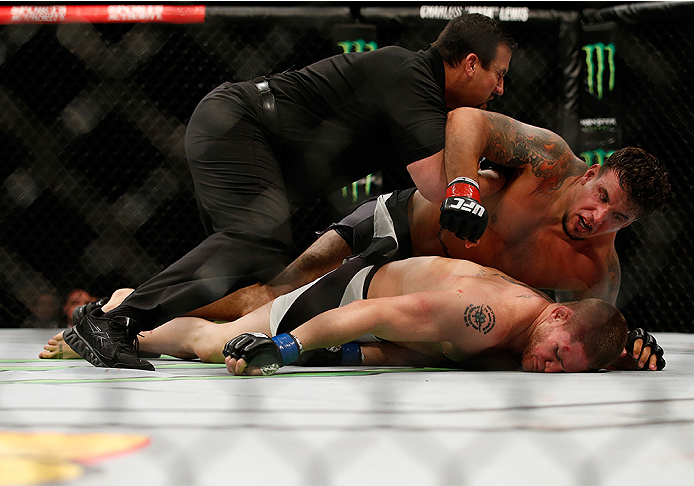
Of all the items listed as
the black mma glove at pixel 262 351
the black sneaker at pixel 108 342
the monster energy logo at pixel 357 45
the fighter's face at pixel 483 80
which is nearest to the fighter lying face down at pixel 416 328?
the black mma glove at pixel 262 351

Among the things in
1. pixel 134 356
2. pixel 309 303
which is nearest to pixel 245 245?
pixel 309 303

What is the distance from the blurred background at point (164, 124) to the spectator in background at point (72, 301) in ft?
0.06

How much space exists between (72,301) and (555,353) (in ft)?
8.45

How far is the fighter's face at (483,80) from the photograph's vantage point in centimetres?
186

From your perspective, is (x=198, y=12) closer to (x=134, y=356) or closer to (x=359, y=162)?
(x=359, y=162)

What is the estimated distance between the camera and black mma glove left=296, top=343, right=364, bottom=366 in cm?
165

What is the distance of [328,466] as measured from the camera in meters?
0.67

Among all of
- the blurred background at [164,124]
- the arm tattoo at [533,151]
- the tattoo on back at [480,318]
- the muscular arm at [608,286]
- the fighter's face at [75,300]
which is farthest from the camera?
the fighter's face at [75,300]

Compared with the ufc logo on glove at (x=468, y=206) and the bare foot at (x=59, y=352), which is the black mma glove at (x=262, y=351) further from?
the bare foot at (x=59, y=352)

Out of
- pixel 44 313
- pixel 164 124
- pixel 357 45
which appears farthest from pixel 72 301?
pixel 357 45

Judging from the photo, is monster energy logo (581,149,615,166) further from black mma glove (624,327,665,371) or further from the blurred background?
black mma glove (624,327,665,371)

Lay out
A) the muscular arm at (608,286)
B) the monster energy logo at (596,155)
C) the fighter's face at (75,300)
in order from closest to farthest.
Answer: the muscular arm at (608,286)
the monster energy logo at (596,155)
the fighter's face at (75,300)

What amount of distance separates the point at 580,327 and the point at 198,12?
226 cm

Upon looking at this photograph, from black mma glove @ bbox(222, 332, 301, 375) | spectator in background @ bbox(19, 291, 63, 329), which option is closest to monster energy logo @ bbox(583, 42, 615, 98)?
black mma glove @ bbox(222, 332, 301, 375)
